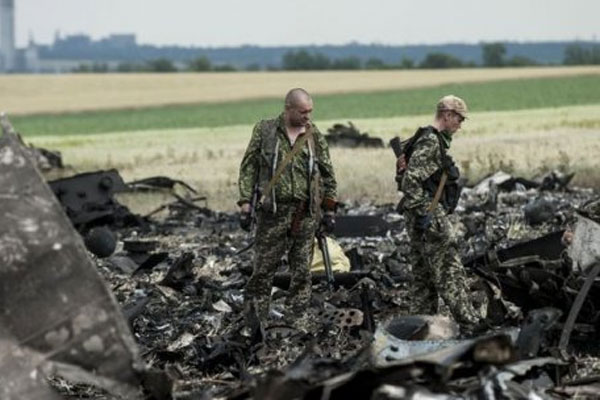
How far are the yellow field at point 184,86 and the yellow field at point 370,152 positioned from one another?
2527cm

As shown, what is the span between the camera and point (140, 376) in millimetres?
6777

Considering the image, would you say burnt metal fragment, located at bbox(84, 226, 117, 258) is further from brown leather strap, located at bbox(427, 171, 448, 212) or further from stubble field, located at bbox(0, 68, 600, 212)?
brown leather strap, located at bbox(427, 171, 448, 212)

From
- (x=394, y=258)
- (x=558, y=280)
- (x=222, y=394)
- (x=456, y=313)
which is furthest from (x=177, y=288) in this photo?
(x=222, y=394)

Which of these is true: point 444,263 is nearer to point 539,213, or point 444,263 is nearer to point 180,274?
point 180,274

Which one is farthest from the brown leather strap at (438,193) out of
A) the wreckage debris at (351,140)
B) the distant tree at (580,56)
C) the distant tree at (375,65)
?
the distant tree at (580,56)

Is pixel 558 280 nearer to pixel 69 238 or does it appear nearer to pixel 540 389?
pixel 540 389

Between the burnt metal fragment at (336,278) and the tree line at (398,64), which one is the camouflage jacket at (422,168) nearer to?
the burnt metal fragment at (336,278)

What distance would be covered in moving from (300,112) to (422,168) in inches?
43.5

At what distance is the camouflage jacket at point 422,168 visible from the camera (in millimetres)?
11203

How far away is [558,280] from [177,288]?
196 inches

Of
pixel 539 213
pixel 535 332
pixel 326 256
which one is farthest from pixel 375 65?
pixel 535 332

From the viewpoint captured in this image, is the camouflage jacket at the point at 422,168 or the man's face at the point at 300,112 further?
the man's face at the point at 300,112

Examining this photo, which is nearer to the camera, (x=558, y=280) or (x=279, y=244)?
(x=558, y=280)

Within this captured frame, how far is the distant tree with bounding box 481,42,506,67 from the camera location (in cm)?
12354
